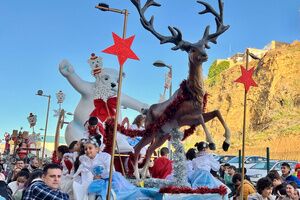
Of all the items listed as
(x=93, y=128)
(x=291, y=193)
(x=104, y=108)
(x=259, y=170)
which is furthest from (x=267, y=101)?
(x=291, y=193)

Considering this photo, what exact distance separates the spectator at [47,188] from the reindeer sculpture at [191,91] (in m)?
2.81

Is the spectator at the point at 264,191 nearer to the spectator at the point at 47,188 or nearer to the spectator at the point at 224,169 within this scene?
the spectator at the point at 47,188

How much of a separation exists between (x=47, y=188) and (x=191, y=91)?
3.05 m

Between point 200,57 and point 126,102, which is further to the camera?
point 126,102

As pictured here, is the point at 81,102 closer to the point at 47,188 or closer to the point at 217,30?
the point at 217,30

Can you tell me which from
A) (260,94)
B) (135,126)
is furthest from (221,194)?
(260,94)

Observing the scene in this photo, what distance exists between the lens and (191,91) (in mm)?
6578

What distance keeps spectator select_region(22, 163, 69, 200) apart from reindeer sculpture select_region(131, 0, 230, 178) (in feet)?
9.22

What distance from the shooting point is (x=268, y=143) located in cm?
4612

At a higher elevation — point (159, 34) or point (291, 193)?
point (159, 34)

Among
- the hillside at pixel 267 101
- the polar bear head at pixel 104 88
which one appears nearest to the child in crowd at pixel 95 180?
the polar bear head at pixel 104 88

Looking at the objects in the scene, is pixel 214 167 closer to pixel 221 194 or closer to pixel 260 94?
pixel 221 194

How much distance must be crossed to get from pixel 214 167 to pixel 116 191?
7.78ft

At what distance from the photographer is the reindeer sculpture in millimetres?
6473
